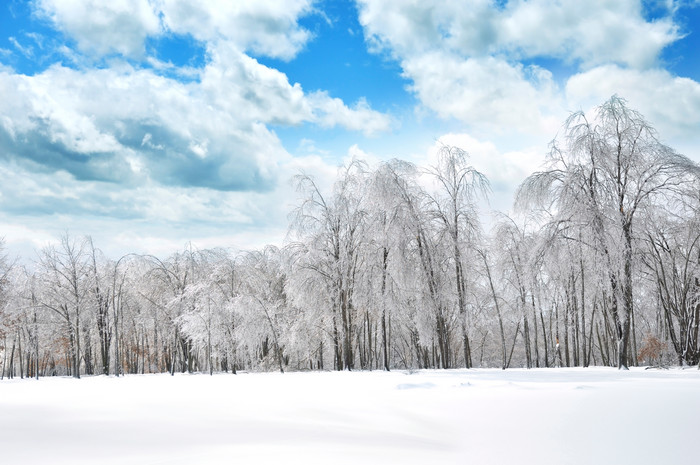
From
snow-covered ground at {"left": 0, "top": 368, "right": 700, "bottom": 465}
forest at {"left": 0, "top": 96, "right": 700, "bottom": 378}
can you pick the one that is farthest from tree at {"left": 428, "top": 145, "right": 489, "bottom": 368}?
snow-covered ground at {"left": 0, "top": 368, "right": 700, "bottom": 465}

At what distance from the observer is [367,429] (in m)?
5.91

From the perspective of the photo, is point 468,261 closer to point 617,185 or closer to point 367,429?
point 617,185

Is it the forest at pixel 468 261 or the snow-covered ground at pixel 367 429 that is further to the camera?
the forest at pixel 468 261

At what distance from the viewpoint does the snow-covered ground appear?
4578 millimetres

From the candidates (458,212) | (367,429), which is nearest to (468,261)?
(458,212)

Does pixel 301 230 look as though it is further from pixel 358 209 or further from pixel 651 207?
pixel 651 207

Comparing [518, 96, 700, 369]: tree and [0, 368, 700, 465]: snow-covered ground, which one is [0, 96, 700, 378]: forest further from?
[0, 368, 700, 465]: snow-covered ground

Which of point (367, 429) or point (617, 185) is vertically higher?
point (617, 185)

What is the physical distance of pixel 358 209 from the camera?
19109 millimetres

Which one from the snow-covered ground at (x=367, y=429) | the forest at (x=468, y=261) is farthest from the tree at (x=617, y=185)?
the snow-covered ground at (x=367, y=429)

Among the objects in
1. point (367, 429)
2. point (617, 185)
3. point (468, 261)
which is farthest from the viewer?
point (468, 261)

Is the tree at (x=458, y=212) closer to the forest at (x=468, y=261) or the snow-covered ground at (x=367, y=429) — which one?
the forest at (x=468, y=261)

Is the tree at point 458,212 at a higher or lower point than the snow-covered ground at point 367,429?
higher

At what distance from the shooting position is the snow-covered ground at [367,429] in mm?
4578
